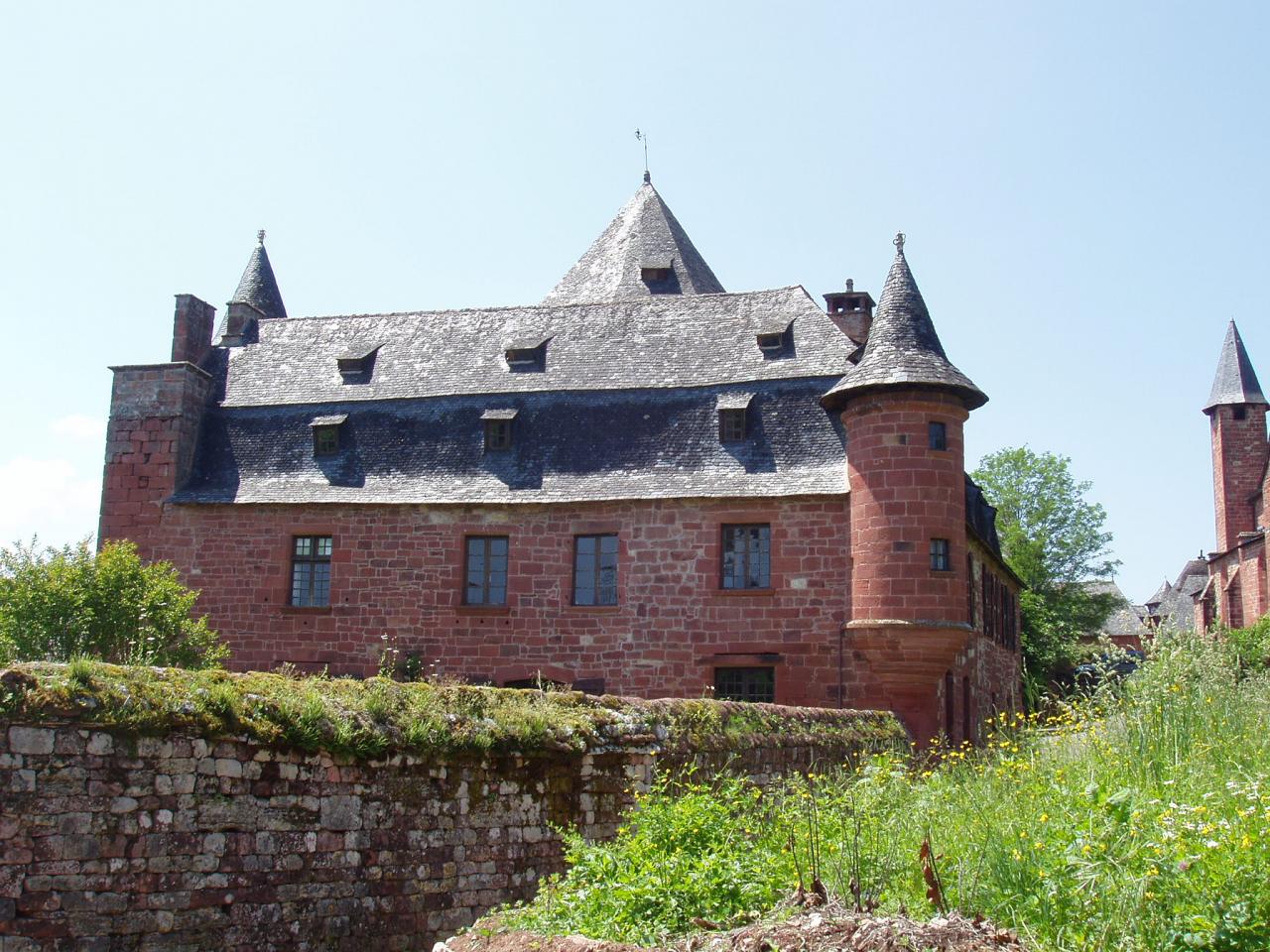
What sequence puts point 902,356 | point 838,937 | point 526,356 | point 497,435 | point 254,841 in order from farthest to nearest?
point 526,356
point 497,435
point 902,356
point 254,841
point 838,937

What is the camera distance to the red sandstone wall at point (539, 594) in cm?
2009

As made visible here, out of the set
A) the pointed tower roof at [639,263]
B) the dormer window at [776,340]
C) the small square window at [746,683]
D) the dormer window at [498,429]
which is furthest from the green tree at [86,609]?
the pointed tower roof at [639,263]

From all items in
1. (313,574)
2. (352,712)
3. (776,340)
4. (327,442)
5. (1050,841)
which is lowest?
(1050,841)

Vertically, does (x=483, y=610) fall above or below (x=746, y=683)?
above

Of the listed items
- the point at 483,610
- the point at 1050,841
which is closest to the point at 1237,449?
the point at 483,610

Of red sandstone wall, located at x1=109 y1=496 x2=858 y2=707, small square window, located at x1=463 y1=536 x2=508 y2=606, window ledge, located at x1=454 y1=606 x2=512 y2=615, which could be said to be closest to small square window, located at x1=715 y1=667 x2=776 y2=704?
red sandstone wall, located at x1=109 y1=496 x2=858 y2=707

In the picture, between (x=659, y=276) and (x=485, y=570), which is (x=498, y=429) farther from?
(x=659, y=276)

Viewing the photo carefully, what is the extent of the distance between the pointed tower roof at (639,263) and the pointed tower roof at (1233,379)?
84.6ft

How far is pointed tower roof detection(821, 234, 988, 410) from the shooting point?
19.7 m

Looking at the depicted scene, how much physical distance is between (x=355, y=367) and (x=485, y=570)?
5.43 meters

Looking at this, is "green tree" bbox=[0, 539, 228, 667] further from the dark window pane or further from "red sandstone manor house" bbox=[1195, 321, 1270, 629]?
"red sandstone manor house" bbox=[1195, 321, 1270, 629]

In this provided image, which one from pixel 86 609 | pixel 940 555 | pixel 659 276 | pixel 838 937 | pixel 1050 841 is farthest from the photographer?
pixel 659 276

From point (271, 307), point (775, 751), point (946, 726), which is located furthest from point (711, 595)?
point (271, 307)

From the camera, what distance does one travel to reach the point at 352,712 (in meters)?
8.34
